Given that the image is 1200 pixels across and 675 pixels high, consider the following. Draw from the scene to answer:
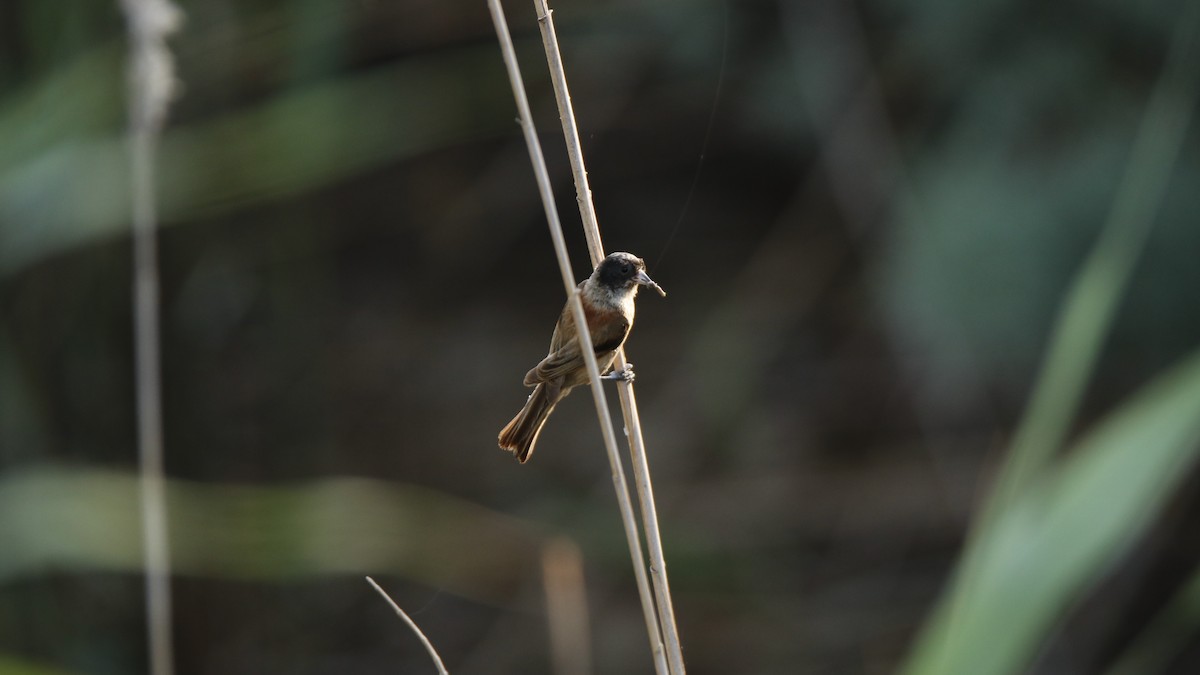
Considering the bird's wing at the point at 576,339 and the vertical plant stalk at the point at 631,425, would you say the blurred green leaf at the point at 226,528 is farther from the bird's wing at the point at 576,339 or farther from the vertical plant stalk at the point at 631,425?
the vertical plant stalk at the point at 631,425

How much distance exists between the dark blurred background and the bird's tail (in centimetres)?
155

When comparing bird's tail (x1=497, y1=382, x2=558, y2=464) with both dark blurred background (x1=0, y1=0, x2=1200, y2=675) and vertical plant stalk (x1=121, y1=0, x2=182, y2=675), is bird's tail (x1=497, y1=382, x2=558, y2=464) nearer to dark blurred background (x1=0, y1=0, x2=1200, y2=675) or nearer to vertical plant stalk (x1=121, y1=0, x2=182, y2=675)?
vertical plant stalk (x1=121, y1=0, x2=182, y2=675)

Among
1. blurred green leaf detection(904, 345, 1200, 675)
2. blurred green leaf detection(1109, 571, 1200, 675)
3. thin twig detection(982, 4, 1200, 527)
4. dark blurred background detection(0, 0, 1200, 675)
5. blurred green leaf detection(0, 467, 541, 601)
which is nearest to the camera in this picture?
blurred green leaf detection(904, 345, 1200, 675)

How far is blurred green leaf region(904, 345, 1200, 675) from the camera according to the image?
2068mm

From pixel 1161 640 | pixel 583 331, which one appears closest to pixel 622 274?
pixel 583 331

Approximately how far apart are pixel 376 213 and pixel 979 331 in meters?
3.97

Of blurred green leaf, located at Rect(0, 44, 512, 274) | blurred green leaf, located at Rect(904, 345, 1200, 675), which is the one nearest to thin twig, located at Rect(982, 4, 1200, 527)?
blurred green leaf, located at Rect(904, 345, 1200, 675)

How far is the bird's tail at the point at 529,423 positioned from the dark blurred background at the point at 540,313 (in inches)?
61.1

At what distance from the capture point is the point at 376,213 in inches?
279

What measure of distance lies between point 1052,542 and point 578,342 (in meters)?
1.11

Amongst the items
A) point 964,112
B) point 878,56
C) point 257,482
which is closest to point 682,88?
point 878,56

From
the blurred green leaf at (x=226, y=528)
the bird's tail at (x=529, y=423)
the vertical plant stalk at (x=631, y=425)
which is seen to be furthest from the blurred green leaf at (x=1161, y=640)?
the vertical plant stalk at (x=631, y=425)

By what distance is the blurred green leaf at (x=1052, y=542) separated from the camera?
6.79 ft

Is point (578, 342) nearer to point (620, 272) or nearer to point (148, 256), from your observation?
point (620, 272)
